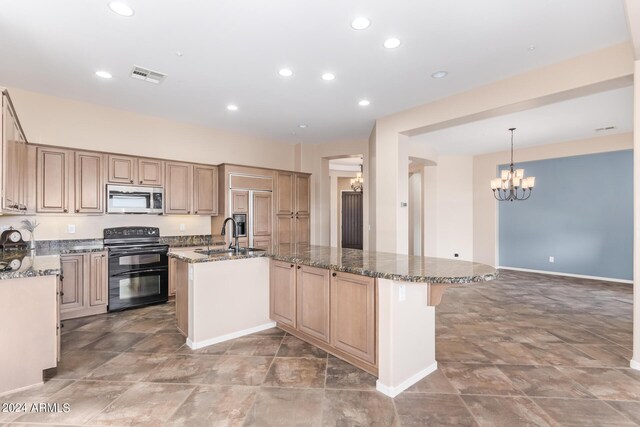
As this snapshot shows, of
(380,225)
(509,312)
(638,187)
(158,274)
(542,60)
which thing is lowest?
(509,312)

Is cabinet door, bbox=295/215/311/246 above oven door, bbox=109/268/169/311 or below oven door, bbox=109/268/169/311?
above

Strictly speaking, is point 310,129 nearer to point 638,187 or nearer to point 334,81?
point 334,81

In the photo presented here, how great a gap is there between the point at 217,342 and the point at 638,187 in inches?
159

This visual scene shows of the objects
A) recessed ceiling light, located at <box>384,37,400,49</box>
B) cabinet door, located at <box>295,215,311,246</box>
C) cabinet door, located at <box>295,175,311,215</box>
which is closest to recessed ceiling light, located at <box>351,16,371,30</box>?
recessed ceiling light, located at <box>384,37,400,49</box>

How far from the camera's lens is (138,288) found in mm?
4297

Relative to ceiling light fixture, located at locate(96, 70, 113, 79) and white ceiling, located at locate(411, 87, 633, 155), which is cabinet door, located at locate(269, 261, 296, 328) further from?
white ceiling, located at locate(411, 87, 633, 155)

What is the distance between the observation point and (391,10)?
2312 mm

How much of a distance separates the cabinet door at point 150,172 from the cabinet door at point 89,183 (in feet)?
1.56

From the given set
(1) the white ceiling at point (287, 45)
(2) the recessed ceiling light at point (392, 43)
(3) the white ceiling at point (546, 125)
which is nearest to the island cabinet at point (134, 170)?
(1) the white ceiling at point (287, 45)

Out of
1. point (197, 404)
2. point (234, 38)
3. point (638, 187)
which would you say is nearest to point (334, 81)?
point (234, 38)

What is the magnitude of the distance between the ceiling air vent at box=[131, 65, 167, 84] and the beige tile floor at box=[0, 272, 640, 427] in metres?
2.85

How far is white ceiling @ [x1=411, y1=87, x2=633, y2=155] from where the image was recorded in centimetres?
421

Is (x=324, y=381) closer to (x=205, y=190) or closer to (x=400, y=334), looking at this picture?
(x=400, y=334)

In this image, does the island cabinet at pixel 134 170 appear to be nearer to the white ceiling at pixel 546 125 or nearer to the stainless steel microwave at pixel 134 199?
the stainless steel microwave at pixel 134 199
